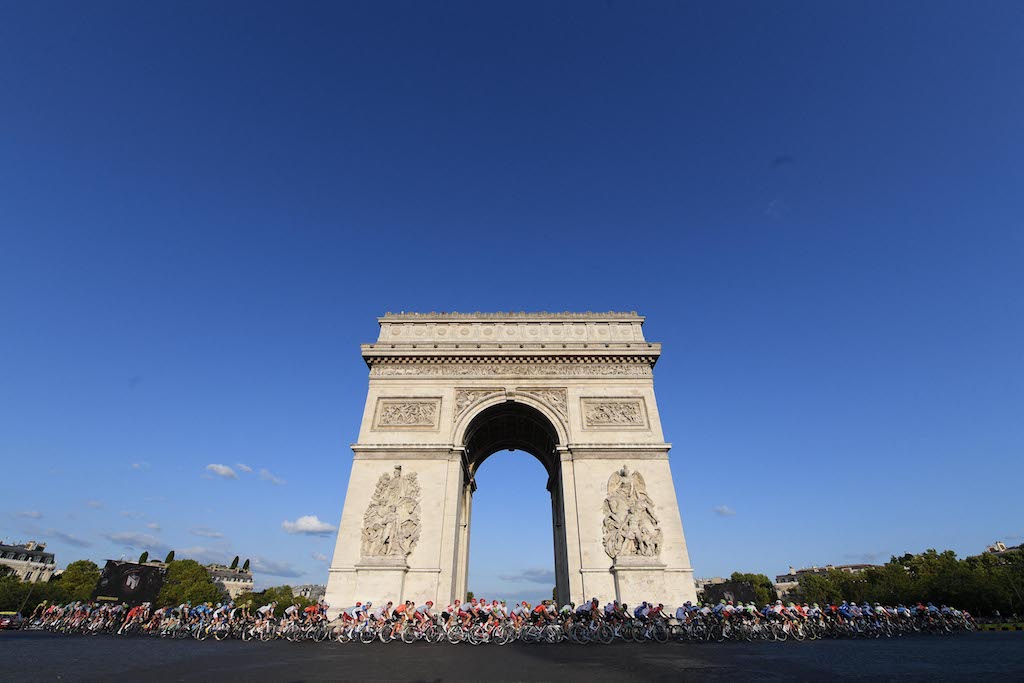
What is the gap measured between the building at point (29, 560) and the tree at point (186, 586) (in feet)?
84.8

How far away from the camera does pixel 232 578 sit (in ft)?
297

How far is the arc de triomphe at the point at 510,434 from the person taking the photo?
52.6 feet

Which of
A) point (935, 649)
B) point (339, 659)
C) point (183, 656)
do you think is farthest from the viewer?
point (935, 649)

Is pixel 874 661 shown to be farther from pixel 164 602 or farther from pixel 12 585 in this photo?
pixel 12 585

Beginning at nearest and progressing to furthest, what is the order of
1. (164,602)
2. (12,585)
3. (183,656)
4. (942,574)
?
(183,656), (942,574), (12,585), (164,602)

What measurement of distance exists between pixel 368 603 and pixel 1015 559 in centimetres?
5369

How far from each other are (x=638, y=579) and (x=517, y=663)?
8.77 m

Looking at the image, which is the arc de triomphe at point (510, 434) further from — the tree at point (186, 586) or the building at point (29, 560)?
the building at point (29, 560)

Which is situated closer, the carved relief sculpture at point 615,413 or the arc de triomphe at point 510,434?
the arc de triomphe at point 510,434

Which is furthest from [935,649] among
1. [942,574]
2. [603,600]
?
[942,574]

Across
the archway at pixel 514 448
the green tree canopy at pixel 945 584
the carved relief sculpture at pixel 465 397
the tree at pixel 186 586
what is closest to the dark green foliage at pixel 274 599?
the tree at pixel 186 586

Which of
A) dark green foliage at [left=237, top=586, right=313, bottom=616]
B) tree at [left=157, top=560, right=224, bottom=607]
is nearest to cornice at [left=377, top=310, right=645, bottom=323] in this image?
tree at [left=157, top=560, right=224, bottom=607]

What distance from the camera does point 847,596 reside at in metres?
50.6

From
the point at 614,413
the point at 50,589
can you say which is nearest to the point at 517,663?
the point at 614,413
